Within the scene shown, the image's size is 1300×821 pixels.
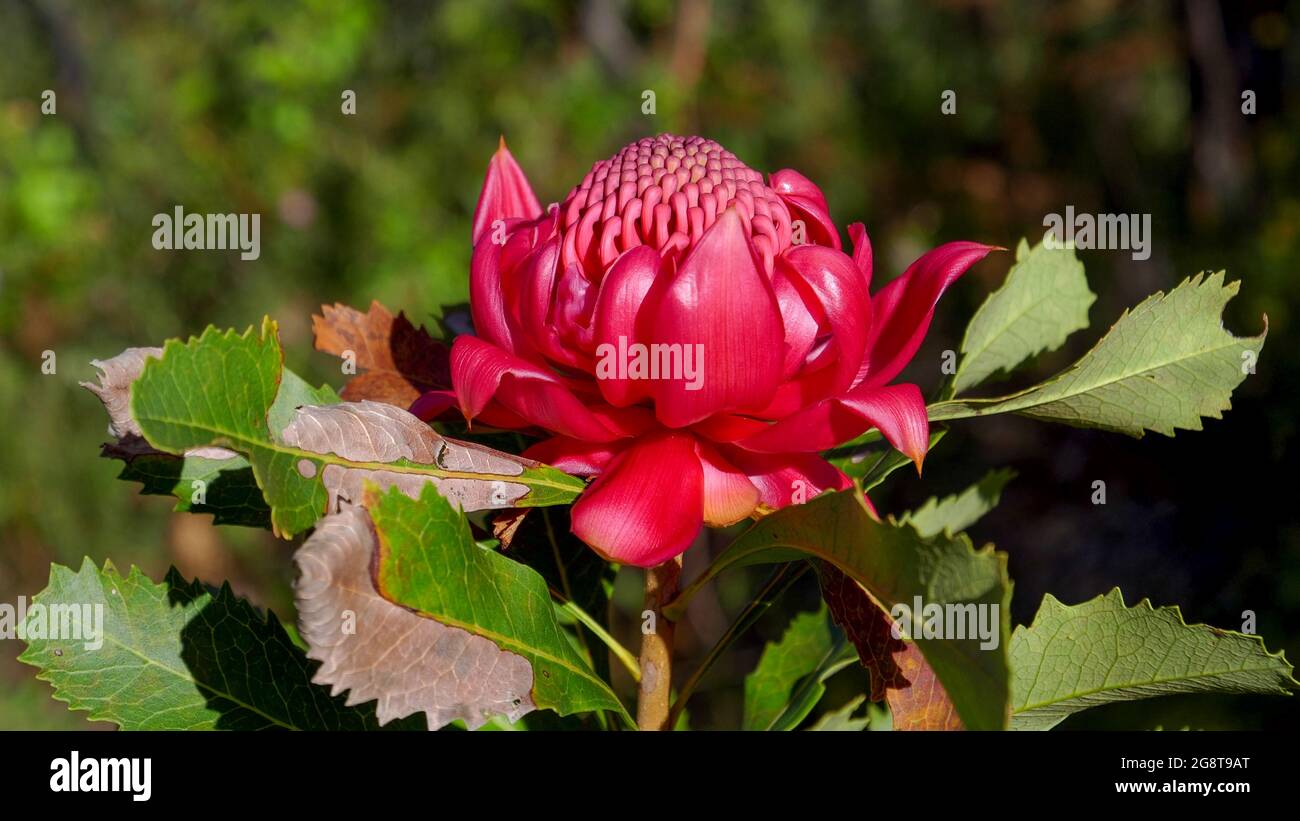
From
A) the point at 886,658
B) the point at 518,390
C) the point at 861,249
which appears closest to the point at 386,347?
the point at 518,390

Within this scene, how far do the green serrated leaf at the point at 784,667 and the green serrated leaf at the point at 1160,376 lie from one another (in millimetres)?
535

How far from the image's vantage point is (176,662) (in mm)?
1166

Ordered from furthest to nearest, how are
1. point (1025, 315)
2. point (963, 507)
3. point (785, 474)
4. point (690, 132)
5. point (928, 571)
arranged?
point (690, 132) → point (963, 507) → point (1025, 315) → point (785, 474) → point (928, 571)

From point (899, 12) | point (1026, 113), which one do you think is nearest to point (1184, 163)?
point (1026, 113)

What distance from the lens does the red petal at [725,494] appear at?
1.00 m

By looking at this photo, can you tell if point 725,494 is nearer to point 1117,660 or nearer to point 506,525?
point 506,525

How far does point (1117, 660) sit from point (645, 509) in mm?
529

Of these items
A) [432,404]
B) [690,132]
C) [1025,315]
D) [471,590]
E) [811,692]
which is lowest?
[811,692]

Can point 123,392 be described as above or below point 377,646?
above

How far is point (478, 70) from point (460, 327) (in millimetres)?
3319

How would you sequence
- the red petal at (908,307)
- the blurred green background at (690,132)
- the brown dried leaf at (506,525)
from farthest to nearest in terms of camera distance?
the blurred green background at (690,132), the brown dried leaf at (506,525), the red petal at (908,307)

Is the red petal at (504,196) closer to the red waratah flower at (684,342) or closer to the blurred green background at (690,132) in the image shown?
the red waratah flower at (684,342)

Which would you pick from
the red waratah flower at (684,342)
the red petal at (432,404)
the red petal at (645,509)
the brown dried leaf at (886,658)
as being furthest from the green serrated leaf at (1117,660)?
the red petal at (432,404)
